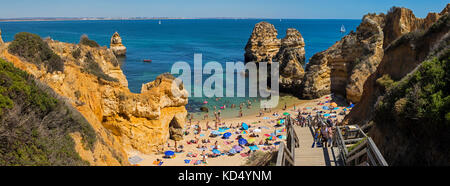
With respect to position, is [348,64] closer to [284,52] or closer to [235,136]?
[284,52]

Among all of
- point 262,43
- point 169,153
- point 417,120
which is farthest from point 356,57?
point 417,120

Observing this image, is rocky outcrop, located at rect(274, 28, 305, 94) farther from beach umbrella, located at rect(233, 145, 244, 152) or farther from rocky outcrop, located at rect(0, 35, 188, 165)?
rocky outcrop, located at rect(0, 35, 188, 165)

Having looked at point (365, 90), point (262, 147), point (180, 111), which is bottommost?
point (262, 147)

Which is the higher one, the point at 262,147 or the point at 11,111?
the point at 11,111

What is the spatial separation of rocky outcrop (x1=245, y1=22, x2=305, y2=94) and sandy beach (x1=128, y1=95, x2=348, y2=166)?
4.57 meters

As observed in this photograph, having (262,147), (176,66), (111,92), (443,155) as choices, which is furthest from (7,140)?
(176,66)

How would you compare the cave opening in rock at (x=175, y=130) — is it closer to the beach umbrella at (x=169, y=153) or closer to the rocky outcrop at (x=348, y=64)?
the beach umbrella at (x=169, y=153)

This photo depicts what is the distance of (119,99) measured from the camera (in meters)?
17.1

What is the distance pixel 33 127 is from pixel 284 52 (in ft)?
128

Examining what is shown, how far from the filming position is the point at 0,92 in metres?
6.71

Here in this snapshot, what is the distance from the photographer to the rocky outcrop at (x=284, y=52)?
3962cm
